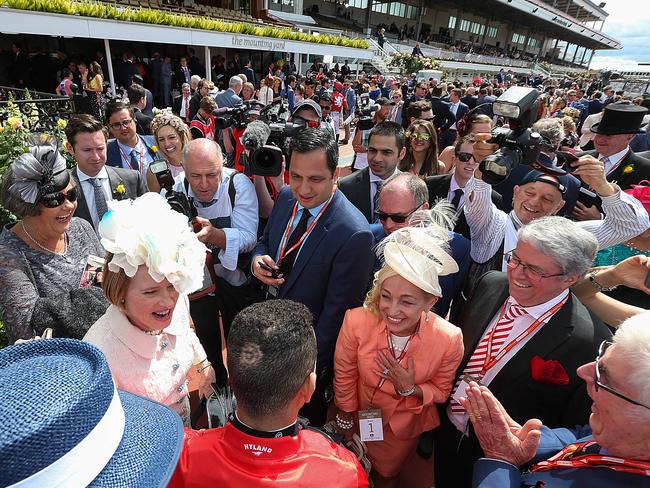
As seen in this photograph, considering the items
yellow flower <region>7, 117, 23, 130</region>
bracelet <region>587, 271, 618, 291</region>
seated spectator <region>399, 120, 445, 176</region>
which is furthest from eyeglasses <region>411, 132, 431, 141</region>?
yellow flower <region>7, 117, 23, 130</region>

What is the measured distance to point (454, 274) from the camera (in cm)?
257

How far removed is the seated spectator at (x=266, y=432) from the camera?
1140 millimetres

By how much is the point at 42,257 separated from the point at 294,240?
1368 mm

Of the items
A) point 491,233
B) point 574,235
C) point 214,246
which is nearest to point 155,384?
point 214,246

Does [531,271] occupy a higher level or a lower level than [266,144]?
lower

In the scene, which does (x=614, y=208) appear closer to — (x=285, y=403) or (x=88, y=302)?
(x=285, y=403)

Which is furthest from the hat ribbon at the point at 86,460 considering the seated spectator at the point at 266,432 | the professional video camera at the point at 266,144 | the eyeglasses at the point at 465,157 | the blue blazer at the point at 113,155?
the blue blazer at the point at 113,155

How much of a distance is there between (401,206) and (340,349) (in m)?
0.99

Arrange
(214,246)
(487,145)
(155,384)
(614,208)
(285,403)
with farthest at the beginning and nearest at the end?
(214,246)
(487,145)
(614,208)
(155,384)
(285,403)

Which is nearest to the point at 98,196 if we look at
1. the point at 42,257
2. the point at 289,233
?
the point at 42,257

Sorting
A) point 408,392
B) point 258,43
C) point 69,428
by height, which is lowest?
point 408,392

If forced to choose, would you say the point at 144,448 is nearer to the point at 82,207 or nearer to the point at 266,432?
the point at 266,432

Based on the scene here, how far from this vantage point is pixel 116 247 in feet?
4.71

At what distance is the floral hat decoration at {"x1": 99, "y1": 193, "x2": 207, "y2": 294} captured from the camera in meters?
1.45
